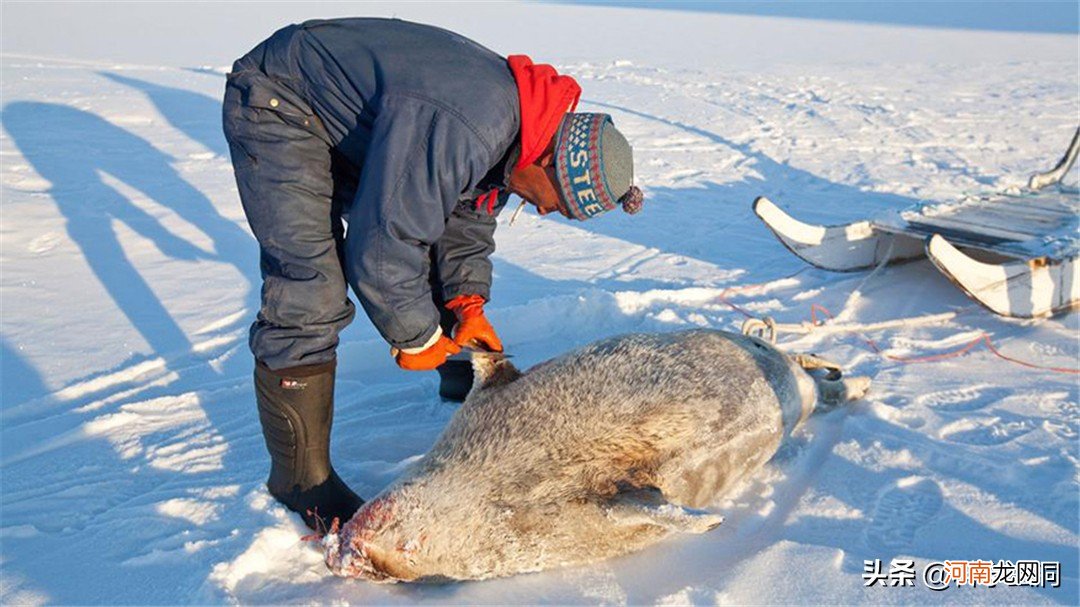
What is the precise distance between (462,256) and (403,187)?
1.01 m

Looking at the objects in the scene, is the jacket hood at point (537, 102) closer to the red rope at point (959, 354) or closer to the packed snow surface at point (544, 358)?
the packed snow surface at point (544, 358)

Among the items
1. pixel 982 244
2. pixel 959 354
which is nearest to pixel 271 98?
pixel 959 354

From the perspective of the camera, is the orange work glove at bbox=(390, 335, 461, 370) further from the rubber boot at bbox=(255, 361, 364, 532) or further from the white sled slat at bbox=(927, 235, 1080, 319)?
the white sled slat at bbox=(927, 235, 1080, 319)

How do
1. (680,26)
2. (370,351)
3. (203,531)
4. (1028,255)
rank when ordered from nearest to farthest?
(203,531), (370,351), (1028,255), (680,26)

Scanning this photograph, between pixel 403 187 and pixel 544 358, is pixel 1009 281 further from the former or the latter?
pixel 403 187

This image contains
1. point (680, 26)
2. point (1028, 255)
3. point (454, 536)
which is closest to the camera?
point (454, 536)

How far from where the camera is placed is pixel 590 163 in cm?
263

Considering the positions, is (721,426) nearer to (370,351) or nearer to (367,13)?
(370,351)

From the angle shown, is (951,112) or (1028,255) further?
(951,112)

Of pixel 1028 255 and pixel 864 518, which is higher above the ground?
pixel 1028 255

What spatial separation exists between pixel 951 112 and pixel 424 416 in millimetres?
9015

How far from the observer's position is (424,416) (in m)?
3.65

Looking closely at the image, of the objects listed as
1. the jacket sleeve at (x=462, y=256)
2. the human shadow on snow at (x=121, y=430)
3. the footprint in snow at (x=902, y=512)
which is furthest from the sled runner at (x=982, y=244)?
the human shadow on snow at (x=121, y=430)

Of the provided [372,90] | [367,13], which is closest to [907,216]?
[372,90]
